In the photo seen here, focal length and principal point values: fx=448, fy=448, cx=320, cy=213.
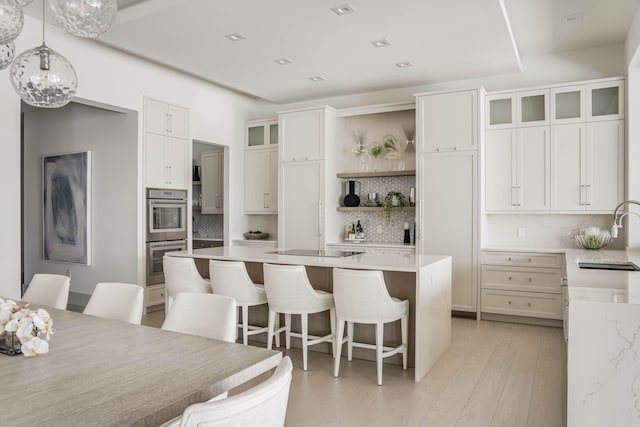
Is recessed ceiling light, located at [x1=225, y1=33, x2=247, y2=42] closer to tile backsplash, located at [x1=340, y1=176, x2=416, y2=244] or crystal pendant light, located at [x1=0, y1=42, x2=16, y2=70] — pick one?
crystal pendant light, located at [x1=0, y1=42, x2=16, y2=70]

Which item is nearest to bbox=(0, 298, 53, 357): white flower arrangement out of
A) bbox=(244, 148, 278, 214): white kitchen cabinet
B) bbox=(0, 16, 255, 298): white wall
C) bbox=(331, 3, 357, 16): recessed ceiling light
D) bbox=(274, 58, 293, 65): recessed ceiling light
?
bbox=(0, 16, 255, 298): white wall

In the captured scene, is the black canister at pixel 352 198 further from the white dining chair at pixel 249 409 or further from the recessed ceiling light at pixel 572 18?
the white dining chair at pixel 249 409

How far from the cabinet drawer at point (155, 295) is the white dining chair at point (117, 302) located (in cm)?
308

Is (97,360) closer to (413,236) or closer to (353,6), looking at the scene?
(353,6)

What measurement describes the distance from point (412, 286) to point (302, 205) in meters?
2.94

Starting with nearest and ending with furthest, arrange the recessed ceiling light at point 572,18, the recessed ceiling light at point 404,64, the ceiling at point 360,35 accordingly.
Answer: the ceiling at point 360,35
the recessed ceiling light at point 572,18
the recessed ceiling light at point 404,64

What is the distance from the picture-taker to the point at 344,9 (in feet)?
12.4

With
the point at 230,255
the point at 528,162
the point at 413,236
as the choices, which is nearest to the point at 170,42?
the point at 230,255

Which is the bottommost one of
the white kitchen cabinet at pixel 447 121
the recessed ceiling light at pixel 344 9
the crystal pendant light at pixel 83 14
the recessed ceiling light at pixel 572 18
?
the crystal pendant light at pixel 83 14

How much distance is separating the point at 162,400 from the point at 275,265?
2.28 metres

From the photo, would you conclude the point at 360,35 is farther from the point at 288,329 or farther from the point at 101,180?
the point at 101,180

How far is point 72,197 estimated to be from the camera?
5.96 metres

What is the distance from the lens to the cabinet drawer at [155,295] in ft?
18.1

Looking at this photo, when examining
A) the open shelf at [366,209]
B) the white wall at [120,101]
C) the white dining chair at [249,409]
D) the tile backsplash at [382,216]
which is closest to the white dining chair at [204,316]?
the white dining chair at [249,409]
